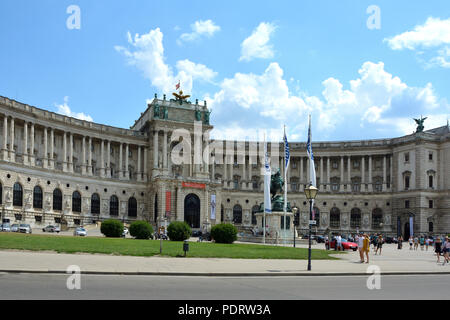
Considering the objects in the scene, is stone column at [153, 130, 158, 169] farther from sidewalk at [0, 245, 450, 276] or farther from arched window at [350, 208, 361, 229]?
sidewalk at [0, 245, 450, 276]

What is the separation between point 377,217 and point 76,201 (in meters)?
61.9

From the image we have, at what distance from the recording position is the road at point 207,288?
1730 centimetres

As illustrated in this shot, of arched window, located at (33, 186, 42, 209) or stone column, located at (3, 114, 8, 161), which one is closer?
stone column, located at (3, 114, 8, 161)

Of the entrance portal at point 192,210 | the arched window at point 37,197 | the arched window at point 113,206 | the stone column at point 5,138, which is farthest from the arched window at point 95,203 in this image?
the stone column at point 5,138

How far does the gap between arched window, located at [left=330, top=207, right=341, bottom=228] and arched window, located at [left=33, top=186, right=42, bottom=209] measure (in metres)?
61.1

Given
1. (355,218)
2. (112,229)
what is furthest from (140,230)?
(355,218)

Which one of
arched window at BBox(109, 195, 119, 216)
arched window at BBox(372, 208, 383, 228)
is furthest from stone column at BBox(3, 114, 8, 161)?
arched window at BBox(372, 208, 383, 228)

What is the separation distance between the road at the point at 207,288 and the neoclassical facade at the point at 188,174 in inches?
2373

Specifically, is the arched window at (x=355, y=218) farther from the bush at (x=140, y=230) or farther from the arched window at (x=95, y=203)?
the bush at (x=140, y=230)

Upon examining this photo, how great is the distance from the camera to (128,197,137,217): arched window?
99.9 metres

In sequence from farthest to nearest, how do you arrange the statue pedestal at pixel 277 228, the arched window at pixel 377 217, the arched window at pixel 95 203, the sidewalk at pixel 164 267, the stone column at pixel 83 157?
the arched window at pixel 377 217 → the arched window at pixel 95 203 → the stone column at pixel 83 157 → the statue pedestal at pixel 277 228 → the sidewalk at pixel 164 267

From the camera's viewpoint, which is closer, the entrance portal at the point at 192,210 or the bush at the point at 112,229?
the bush at the point at 112,229

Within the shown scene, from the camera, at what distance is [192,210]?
97688mm
